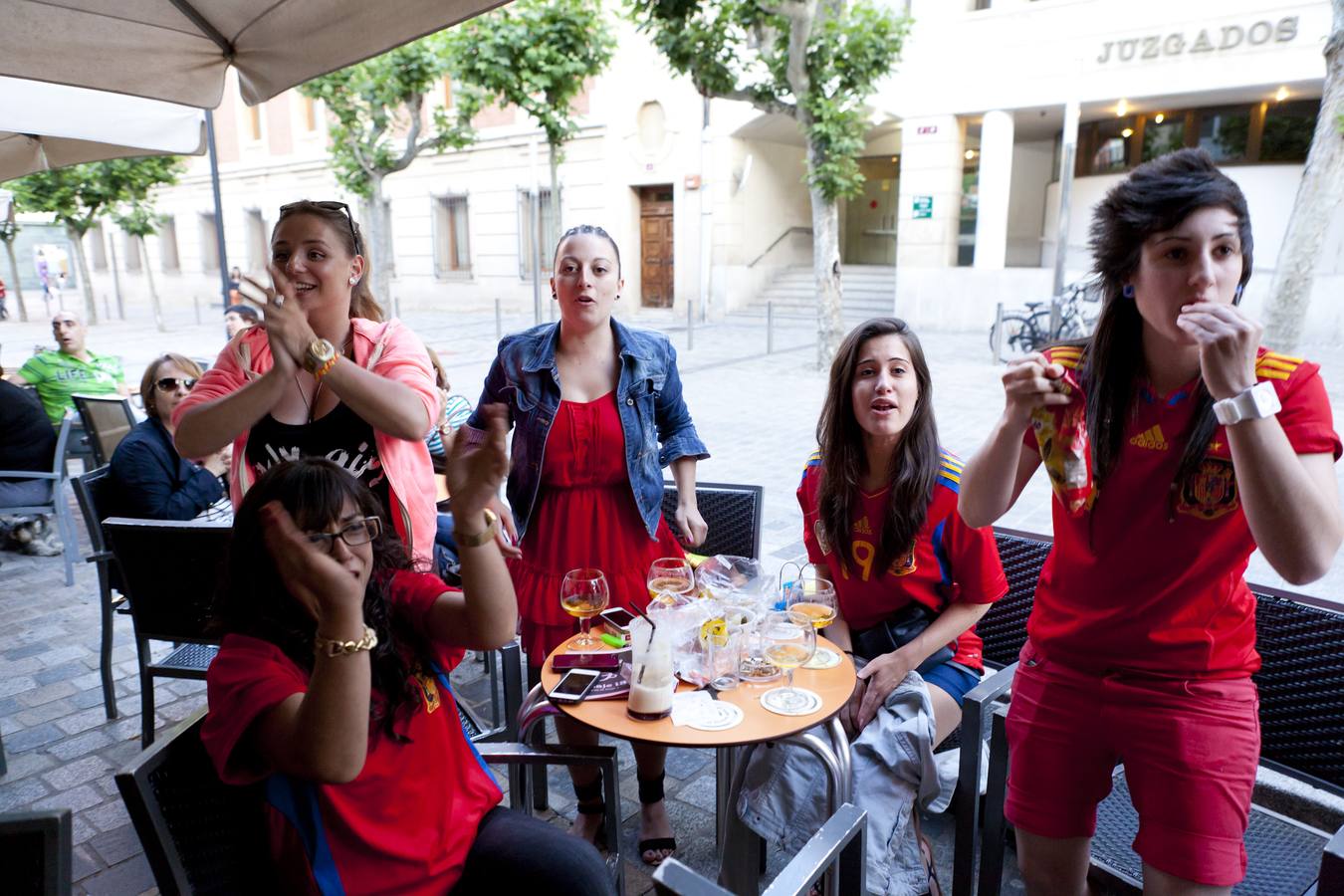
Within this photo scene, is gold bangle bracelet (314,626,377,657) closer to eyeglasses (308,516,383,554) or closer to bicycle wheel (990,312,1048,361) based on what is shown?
eyeglasses (308,516,383,554)

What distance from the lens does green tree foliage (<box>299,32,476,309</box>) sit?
1326 centimetres

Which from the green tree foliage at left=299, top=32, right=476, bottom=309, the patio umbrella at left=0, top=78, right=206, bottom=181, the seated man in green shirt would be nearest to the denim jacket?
the patio umbrella at left=0, top=78, right=206, bottom=181

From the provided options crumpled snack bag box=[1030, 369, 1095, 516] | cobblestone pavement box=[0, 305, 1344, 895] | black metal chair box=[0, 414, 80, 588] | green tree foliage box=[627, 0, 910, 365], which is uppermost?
green tree foliage box=[627, 0, 910, 365]

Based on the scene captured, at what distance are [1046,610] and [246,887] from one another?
172 centimetres

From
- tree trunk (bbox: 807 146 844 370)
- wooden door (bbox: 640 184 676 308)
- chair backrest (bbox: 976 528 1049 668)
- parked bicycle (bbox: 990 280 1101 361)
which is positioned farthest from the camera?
wooden door (bbox: 640 184 676 308)

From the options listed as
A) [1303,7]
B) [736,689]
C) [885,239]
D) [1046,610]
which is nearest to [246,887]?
[736,689]

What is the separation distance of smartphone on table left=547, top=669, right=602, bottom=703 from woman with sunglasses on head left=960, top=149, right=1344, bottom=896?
101cm

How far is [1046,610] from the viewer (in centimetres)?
189

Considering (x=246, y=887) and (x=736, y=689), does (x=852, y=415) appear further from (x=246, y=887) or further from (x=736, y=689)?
(x=246, y=887)

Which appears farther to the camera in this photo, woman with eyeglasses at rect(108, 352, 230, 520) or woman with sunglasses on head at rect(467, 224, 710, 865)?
woman with eyeglasses at rect(108, 352, 230, 520)

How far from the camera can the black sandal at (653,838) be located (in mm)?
2668

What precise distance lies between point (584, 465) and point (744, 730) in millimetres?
1026

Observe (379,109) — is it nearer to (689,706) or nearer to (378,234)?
(378,234)

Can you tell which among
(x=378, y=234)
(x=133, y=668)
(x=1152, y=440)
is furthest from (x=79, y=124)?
(x=378, y=234)
